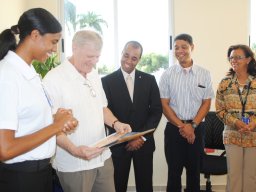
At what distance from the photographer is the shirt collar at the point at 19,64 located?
1420mm

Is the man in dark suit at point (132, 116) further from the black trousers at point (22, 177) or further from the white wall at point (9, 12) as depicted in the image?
the black trousers at point (22, 177)

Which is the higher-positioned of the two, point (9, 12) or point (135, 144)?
point (9, 12)

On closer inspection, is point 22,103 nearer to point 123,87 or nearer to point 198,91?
point 123,87

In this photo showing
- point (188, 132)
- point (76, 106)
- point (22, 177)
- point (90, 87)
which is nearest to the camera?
point (22, 177)

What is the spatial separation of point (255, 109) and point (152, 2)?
201cm

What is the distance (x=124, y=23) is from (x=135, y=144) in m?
1.88

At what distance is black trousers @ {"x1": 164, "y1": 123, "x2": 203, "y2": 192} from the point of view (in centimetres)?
310

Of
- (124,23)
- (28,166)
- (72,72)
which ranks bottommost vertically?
(28,166)

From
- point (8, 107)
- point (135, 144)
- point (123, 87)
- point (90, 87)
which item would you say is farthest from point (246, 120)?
point (8, 107)

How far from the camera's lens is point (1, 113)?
4.25 feet

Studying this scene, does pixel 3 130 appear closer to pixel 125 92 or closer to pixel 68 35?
pixel 125 92

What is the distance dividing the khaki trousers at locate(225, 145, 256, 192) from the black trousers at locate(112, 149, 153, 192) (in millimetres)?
783

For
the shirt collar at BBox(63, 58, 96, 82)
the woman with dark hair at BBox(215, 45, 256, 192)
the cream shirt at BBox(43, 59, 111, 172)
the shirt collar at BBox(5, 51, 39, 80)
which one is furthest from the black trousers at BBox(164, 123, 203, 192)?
the shirt collar at BBox(5, 51, 39, 80)

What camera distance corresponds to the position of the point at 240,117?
9.48 feet
